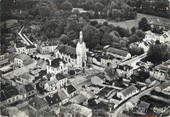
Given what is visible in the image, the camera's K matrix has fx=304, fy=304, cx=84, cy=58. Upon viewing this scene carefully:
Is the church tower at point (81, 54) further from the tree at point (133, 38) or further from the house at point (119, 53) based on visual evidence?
the tree at point (133, 38)

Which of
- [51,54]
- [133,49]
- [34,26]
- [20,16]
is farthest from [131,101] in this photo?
[20,16]

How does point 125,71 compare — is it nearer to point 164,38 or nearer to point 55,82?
point 55,82

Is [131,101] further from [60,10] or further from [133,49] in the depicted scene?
[60,10]

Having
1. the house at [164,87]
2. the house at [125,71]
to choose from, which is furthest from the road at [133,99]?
the house at [125,71]

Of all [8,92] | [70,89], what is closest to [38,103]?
[8,92]

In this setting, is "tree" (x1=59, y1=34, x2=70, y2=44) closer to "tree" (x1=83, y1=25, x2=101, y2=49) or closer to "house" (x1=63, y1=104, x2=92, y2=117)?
"tree" (x1=83, y1=25, x2=101, y2=49)

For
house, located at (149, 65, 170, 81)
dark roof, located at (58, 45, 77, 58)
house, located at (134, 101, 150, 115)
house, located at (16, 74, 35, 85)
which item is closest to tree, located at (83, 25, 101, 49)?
dark roof, located at (58, 45, 77, 58)
